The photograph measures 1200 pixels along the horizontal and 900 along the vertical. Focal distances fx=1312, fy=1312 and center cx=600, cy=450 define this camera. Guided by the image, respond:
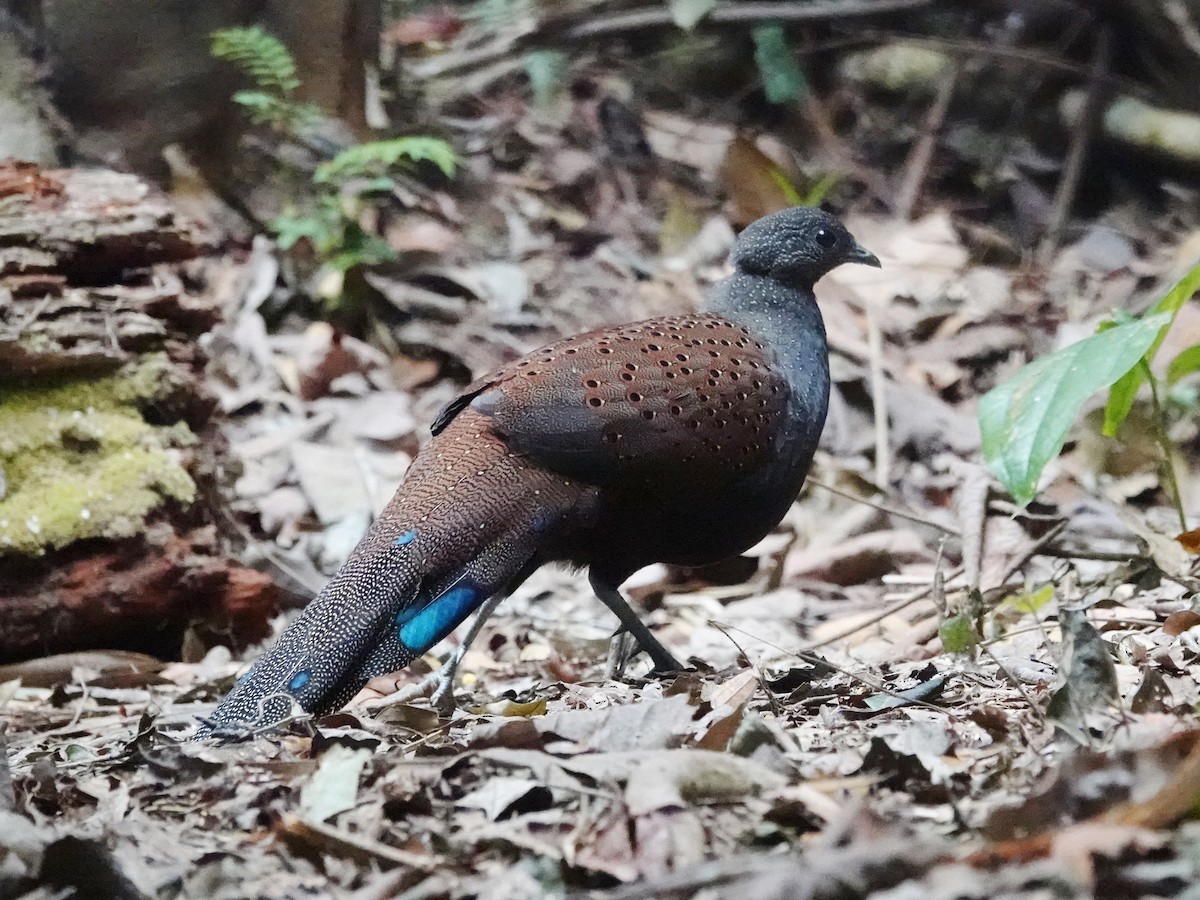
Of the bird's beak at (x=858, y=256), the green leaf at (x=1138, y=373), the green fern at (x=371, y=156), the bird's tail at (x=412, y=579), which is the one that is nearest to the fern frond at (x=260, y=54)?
the green fern at (x=371, y=156)

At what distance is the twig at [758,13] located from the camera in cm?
799

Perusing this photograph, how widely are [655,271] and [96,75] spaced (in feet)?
9.47

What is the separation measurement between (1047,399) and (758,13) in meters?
5.38

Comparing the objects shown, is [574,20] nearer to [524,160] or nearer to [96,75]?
[524,160]

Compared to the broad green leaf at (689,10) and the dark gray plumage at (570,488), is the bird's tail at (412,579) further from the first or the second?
the broad green leaf at (689,10)

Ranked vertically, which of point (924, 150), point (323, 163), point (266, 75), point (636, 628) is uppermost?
point (266, 75)

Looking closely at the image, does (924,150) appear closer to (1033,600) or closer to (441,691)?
(1033,600)

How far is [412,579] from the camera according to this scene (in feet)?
9.46

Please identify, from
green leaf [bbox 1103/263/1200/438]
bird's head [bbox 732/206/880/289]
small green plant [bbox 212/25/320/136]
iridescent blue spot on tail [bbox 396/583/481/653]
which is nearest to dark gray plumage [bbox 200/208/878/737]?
iridescent blue spot on tail [bbox 396/583/481/653]

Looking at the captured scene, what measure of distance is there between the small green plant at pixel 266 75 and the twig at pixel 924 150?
355cm

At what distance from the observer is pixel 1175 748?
1841 mm

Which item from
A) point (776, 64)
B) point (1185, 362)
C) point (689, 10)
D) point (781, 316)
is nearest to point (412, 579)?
point (781, 316)

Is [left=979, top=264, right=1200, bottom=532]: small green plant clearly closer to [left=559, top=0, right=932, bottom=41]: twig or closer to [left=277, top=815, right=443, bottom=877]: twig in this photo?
[left=277, top=815, right=443, bottom=877]: twig

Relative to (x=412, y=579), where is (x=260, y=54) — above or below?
above
